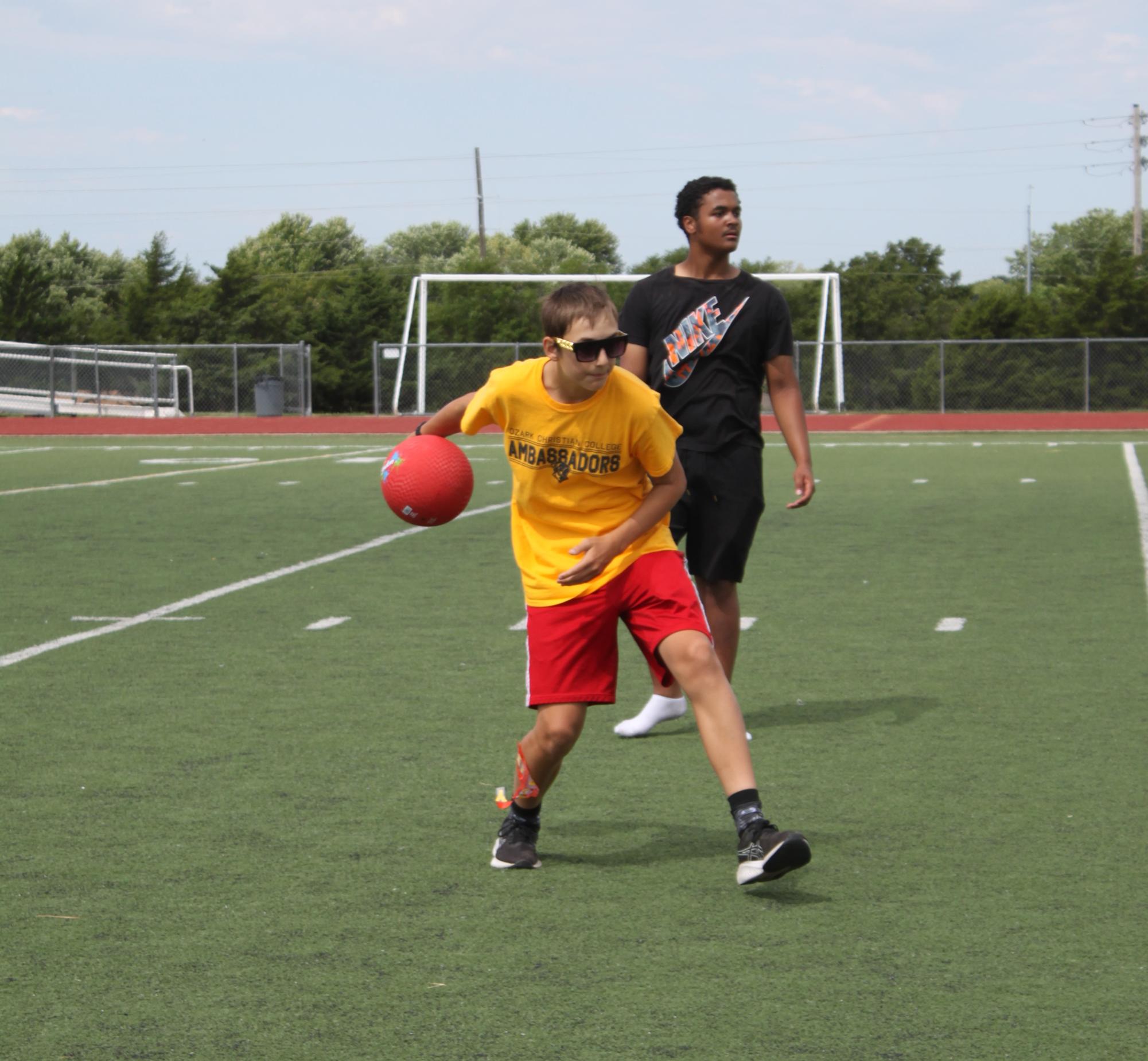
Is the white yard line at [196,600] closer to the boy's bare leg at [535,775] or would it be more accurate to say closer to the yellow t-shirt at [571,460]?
the boy's bare leg at [535,775]

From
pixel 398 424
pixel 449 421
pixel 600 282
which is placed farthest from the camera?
pixel 600 282

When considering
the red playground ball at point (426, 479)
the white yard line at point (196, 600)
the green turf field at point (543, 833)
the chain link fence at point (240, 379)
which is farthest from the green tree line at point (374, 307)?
the red playground ball at point (426, 479)

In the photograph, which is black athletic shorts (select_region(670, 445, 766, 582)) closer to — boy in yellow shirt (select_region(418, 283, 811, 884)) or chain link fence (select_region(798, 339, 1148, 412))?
boy in yellow shirt (select_region(418, 283, 811, 884))

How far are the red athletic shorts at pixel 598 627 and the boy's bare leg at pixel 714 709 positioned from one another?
0.21ft

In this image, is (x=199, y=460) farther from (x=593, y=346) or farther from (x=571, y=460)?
(x=593, y=346)

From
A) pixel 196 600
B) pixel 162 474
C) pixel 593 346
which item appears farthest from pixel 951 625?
pixel 162 474

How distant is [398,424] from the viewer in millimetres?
36656

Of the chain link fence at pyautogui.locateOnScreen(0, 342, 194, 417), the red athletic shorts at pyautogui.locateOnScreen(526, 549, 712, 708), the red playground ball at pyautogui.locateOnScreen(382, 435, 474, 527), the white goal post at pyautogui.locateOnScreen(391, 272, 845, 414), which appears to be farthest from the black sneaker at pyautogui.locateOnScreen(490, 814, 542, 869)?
the chain link fence at pyautogui.locateOnScreen(0, 342, 194, 417)

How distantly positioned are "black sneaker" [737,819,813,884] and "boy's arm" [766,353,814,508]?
7.07 feet

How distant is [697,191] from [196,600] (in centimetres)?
494

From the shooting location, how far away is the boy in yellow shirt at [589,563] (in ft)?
15.1

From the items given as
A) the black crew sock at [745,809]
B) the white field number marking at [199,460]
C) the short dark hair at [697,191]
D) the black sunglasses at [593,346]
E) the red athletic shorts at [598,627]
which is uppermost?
the short dark hair at [697,191]

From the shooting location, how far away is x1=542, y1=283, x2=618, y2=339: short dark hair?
438 cm

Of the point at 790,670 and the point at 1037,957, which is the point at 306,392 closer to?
the point at 790,670
